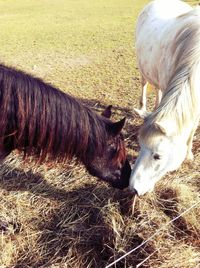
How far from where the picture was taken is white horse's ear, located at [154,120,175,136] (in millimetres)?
2430

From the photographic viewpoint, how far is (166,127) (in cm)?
Result: 246

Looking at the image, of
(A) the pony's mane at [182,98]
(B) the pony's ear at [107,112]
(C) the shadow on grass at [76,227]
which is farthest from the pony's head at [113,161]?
(C) the shadow on grass at [76,227]

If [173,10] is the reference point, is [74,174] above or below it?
below

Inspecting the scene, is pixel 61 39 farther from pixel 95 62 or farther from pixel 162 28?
pixel 162 28

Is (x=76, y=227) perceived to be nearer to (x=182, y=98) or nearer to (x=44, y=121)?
(x=44, y=121)

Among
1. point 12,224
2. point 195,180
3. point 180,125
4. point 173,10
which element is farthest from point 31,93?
point 173,10

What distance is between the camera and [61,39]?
9.72m

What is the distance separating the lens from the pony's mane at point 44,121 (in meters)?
2.30

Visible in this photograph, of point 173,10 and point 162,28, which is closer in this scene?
point 162,28

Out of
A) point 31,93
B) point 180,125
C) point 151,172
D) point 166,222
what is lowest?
point 166,222

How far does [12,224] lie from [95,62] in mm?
5156

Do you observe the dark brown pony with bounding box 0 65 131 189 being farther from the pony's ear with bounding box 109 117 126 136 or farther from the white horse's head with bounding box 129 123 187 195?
the white horse's head with bounding box 129 123 187 195

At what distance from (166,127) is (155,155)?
1.01 feet

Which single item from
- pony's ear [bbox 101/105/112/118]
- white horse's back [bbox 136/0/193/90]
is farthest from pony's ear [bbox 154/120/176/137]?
white horse's back [bbox 136/0/193/90]
